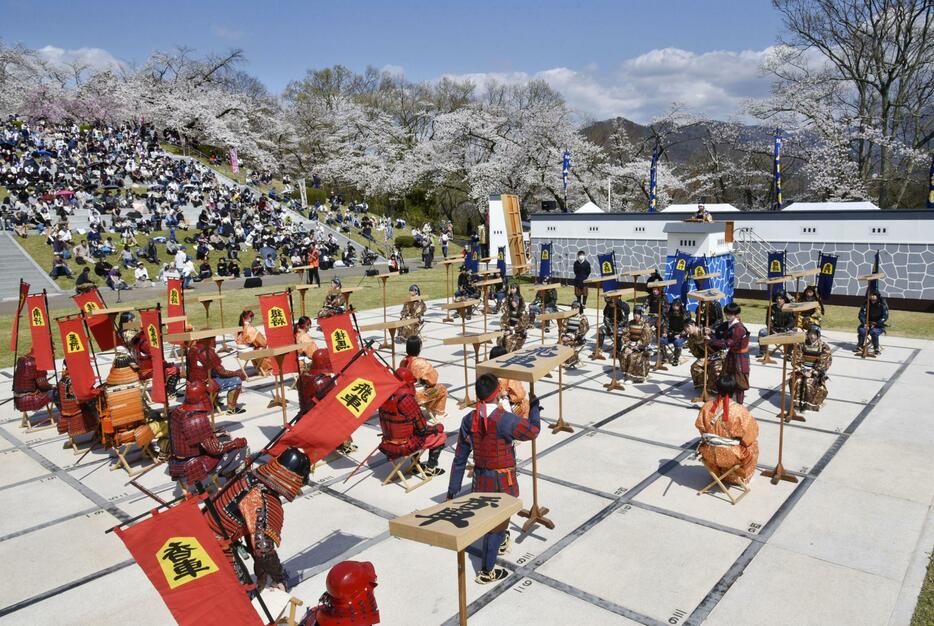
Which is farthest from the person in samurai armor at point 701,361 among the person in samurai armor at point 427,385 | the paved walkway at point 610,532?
the person in samurai armor at point 427,385

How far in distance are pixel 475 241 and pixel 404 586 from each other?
27662 mm

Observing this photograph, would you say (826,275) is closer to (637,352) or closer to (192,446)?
(637,352)

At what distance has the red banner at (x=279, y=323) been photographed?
11.3 m

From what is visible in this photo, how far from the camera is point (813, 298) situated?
547 inches

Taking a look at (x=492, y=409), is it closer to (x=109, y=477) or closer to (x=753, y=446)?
(x=753, y=446)

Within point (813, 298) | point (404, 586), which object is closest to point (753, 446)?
point (404, 586)

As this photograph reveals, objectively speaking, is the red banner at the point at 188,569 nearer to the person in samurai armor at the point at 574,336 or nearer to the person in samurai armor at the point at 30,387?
the person in samurai armor at the point at 30,387

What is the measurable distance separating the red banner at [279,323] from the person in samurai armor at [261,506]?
5.98m

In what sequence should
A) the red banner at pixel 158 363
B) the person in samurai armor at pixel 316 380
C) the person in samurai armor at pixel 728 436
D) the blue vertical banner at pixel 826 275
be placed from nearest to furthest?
Answer: the person in samurai armor at pixel 728 436, the red banner at pixel 158 363, the person in samurai armor at pixel 316 380, the blue vertical banner at pixel 826 275

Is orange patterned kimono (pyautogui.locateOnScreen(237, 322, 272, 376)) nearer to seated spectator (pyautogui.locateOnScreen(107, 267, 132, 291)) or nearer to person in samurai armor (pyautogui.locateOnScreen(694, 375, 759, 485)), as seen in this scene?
person in samurai armor (pyautogui.locateOnScreen(694, 375, 759, 485))

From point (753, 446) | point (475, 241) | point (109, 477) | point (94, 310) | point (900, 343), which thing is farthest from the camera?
point (475, 241)

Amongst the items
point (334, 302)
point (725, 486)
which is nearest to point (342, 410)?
point (725, 486)

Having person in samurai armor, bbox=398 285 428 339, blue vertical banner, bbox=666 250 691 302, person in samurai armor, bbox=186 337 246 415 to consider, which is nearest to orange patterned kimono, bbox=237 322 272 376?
person in samurai armor, bbox=186 337 246 415

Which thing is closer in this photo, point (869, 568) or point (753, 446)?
point (869, 568)
